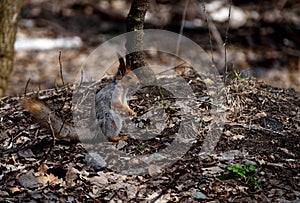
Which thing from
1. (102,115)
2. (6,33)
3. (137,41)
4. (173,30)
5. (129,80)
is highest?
(173,30)

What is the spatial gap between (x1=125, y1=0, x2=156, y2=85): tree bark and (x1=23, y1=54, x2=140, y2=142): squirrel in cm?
28

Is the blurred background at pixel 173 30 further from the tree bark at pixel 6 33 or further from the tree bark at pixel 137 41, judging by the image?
the tree bark at pixel 137 41

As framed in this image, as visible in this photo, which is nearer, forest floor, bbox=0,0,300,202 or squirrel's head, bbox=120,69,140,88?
forest floor, bbox=0,0,300,202

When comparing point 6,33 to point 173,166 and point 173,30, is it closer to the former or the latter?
point 173,30

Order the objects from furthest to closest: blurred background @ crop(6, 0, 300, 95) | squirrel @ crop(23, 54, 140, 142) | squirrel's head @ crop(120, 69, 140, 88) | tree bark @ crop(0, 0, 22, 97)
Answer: blurred background @ crop(6, 0, 300, 95) → tree bark @ crop(0, 0, 22, 97) → squirrel's head @ crop(120, 69, 140, 88) → squirrel @ crop(23, 54, 140, 142)

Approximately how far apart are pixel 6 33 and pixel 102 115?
3119 millimetres

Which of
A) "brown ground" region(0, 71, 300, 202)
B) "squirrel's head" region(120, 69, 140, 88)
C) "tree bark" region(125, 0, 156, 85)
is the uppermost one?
"tree bark" region(125, 0, 156, 85)

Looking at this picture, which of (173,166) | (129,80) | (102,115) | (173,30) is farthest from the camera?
(173,30)

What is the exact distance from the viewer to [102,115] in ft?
11.5

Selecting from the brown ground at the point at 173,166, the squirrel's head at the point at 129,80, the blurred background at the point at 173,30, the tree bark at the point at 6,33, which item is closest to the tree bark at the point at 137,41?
the squirrel's head at the point at 129,80

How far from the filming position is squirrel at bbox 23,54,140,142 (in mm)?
3293

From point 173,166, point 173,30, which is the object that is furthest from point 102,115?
point 173,30

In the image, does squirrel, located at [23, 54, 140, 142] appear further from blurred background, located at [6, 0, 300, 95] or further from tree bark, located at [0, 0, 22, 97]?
blurred background, located at [6, 0, 300, 95]

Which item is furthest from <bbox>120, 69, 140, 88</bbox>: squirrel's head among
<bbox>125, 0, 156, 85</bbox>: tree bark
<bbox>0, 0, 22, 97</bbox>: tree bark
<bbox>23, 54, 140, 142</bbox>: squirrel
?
<bbox>0, 0, 22, 97</bbox>: tree bark
